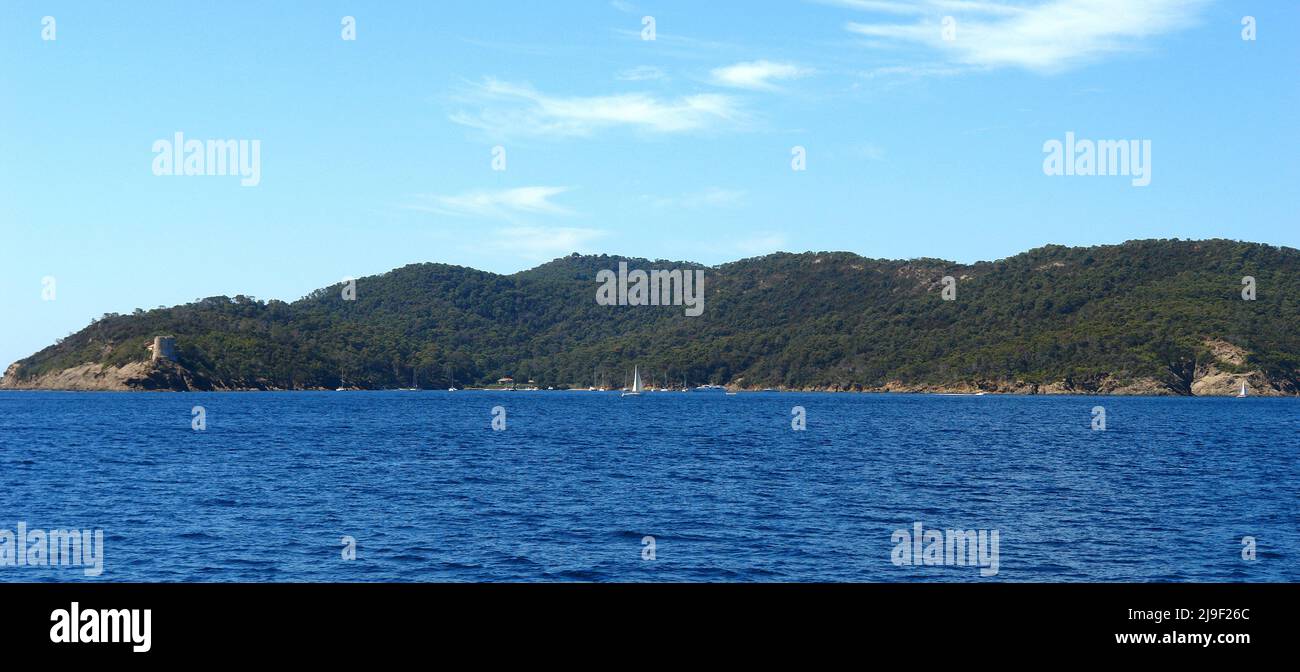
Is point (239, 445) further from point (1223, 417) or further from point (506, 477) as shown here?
point (1223, 417)

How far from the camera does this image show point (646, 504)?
47.4 metres

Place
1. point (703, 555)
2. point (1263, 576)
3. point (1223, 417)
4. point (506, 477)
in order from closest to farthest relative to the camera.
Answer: point (1263, 576), point (703, 555), point (506, 477), point (1223, 417)

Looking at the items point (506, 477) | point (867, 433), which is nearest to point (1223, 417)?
point (867, 433)

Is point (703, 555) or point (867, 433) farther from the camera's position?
point (867, 433)

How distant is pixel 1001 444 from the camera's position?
89500mm

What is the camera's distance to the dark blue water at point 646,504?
32.5m

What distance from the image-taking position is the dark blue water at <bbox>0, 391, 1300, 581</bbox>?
1281 inches

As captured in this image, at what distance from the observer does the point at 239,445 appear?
86.3 m

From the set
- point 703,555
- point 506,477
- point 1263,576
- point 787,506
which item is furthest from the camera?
point 506,477
